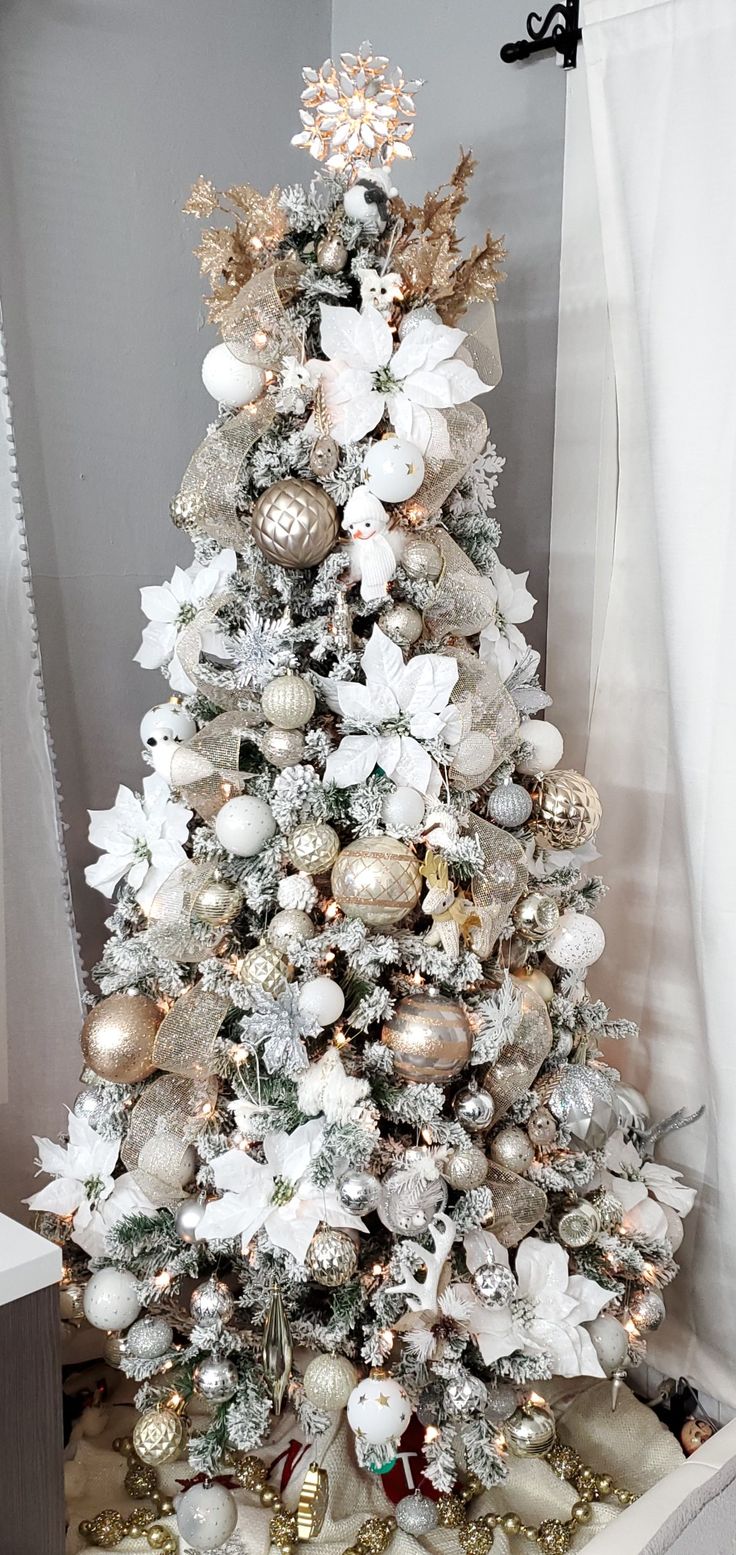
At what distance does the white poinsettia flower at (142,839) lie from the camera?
1438mm

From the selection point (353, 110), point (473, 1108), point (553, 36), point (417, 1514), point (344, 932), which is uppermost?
point (553, 36)

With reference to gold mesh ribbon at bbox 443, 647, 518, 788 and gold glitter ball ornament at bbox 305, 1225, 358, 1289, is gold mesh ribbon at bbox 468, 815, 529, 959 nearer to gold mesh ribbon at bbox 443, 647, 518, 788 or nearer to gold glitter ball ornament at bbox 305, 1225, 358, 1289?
gold mesh ribbon at bbox 443, 647, 518, 788

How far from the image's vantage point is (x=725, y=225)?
1498 millimetres

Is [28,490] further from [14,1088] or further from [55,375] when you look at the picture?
[14,1088]

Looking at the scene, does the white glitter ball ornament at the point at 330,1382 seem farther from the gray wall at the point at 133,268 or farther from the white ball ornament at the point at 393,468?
the white ball ornament at the point at 393,468

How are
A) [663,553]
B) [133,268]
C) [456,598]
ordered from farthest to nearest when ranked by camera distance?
[133,268] < [663,553] < [456,598]

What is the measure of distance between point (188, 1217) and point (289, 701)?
0.61 meters

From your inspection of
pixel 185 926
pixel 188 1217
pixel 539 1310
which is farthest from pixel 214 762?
pixel 539 1310

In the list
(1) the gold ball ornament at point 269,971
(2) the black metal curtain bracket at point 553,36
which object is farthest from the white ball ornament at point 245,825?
(2) the black metal curtain bracket at point 553,36

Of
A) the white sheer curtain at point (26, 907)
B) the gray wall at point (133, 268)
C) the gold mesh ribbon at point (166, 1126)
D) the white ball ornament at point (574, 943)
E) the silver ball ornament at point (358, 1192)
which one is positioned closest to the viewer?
the silver ball ornament at point (358, 1192)

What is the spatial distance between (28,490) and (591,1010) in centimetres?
108

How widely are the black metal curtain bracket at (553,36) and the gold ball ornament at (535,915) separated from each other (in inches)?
46.6

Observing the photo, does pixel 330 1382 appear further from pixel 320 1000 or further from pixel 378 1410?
pixel 320 1000

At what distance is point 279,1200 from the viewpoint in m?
1.28
